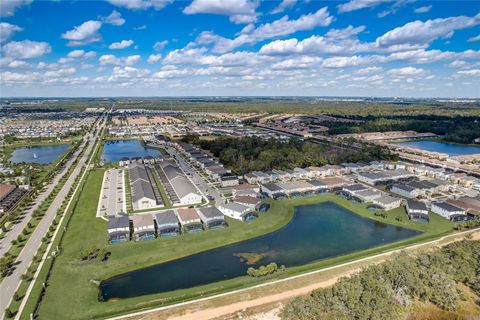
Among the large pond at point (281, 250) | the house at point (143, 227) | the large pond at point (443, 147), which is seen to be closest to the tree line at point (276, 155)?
the large pond at point (281, 250)

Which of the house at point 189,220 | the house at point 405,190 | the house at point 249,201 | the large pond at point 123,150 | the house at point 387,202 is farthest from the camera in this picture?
the large pond at point 123,150

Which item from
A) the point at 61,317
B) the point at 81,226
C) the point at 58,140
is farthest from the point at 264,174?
the point at 58,140

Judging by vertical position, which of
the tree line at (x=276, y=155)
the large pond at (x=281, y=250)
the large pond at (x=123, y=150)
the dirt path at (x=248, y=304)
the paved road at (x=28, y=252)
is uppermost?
the tree line at (x=276, y=155)

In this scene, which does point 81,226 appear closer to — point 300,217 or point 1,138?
point 300,217

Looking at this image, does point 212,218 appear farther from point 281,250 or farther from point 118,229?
point 118,229

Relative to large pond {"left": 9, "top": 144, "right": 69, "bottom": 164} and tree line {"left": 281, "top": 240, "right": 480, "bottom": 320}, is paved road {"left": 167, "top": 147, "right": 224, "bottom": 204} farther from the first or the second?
large pond {"left": 9, "top": 144, "right": 69, "bottom": 164}

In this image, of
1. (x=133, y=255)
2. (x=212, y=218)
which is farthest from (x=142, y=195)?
(x=133, y=255)

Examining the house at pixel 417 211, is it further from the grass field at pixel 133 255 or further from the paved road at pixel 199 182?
the paved road at pixel 199 182

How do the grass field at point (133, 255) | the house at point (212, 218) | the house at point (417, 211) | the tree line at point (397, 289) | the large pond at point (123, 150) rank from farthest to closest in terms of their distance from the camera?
the large pond at point (123, 150)
the house at point (417, 211)
the house at point (212, 218)
the grass field at point (133, 255)
the tree line at point (397, 289)
